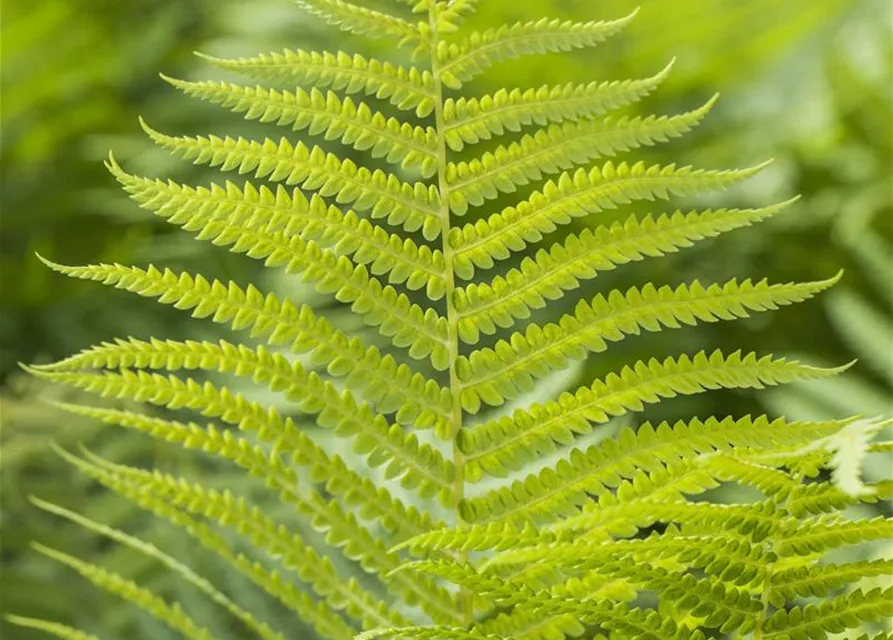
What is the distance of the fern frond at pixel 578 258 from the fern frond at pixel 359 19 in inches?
4.6

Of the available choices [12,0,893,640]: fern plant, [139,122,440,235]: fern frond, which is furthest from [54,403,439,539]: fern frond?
[139,122,440,235]: fern frond

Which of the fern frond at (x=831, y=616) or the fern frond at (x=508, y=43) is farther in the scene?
the fern frond at (x=508, y=43)

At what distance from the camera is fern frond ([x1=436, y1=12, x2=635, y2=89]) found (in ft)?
1.63

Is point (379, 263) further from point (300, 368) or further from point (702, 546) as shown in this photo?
point (702, 546)

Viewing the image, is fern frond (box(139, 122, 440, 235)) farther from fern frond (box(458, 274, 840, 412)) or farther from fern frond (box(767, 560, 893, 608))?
fern frond (box(767, 560, 893, 608))

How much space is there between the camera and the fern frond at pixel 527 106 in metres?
0.50

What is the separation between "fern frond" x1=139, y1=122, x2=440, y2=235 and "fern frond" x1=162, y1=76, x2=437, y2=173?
1 cm

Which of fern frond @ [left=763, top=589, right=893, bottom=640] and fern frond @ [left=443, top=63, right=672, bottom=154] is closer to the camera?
fern frond @ [left=763, top=589, right=893, bottom=640]

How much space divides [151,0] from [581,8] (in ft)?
2.22

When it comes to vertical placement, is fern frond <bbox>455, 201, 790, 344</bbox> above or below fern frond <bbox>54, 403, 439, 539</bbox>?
above

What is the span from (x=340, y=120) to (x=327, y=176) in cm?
3

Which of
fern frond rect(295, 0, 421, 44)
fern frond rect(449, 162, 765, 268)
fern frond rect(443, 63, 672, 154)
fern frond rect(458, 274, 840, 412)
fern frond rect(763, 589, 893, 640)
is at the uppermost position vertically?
fern frond rect(295, 0, 421, 44)

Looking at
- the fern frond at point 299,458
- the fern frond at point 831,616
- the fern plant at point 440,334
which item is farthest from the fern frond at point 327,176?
the fern frond at point 831,616

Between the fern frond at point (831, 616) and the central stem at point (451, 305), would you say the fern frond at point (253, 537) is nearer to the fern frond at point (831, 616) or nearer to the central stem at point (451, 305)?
the central stem at point (451, 305)
